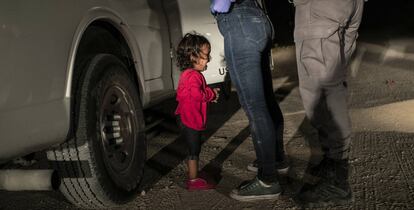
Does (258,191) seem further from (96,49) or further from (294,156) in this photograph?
(96,49)

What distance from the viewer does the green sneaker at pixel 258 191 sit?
306cm

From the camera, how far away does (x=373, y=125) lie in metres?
4.43

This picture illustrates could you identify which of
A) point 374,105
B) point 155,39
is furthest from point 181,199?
point 374,105

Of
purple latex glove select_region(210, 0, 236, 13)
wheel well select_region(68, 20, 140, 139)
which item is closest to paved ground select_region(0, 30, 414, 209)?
wheel well select_region(68, 20, 140, 139)

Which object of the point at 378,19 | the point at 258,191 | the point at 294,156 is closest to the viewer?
the point at 258,191

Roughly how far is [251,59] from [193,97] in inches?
22.7

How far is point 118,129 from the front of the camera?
10.5ft

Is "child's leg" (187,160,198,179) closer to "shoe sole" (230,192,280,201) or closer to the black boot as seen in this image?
"shoe sole" (230,192,280,201)

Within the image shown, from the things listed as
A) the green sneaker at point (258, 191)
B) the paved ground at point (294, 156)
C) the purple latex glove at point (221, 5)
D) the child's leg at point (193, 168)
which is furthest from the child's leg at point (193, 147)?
A: the purple latex glove at point (221, 5)

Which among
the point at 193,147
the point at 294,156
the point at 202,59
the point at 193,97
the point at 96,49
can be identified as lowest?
the point at 294,156

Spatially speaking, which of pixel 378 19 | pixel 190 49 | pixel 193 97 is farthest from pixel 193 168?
pixel 378 19

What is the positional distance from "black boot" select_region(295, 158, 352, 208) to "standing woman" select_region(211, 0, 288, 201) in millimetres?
234

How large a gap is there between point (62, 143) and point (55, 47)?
0.57 meters

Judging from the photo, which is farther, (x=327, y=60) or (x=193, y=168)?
(x=193, y=168)
